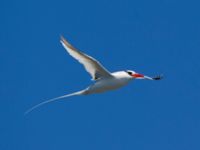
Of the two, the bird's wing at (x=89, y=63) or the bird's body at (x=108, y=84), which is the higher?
the bird's wing at (x=89, y=63)

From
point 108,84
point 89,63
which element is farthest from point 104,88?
point 89,63

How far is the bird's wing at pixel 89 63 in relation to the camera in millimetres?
31797

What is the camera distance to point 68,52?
1255 inches

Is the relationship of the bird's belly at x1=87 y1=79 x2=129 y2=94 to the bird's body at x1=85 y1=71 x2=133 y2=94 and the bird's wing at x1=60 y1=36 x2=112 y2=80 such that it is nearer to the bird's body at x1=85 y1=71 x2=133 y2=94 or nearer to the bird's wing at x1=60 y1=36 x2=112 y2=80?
the bird's body at x1=85 y1=71 x2=133 y2=94

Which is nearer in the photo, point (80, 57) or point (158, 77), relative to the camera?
point (80, 57)

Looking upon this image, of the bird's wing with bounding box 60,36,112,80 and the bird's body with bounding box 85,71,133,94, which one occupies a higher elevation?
the bird's wing with bounding box 60,36,112,80

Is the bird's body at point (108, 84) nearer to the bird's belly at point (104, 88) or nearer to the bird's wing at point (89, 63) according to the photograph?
the bird's belly at point (104, 88)

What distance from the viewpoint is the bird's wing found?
31797 mm

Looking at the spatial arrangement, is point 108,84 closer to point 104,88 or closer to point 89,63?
point 104,88

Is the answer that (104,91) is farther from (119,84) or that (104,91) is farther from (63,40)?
(63,40)

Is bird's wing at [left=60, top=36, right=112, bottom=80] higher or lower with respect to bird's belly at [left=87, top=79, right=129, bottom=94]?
higher

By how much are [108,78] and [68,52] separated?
2.16 meters

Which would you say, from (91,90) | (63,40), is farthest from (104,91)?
(63,40)

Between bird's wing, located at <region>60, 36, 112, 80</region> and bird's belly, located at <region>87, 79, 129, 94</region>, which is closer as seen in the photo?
bird's wing, located at <region>60, 36, 112, 80</region>
